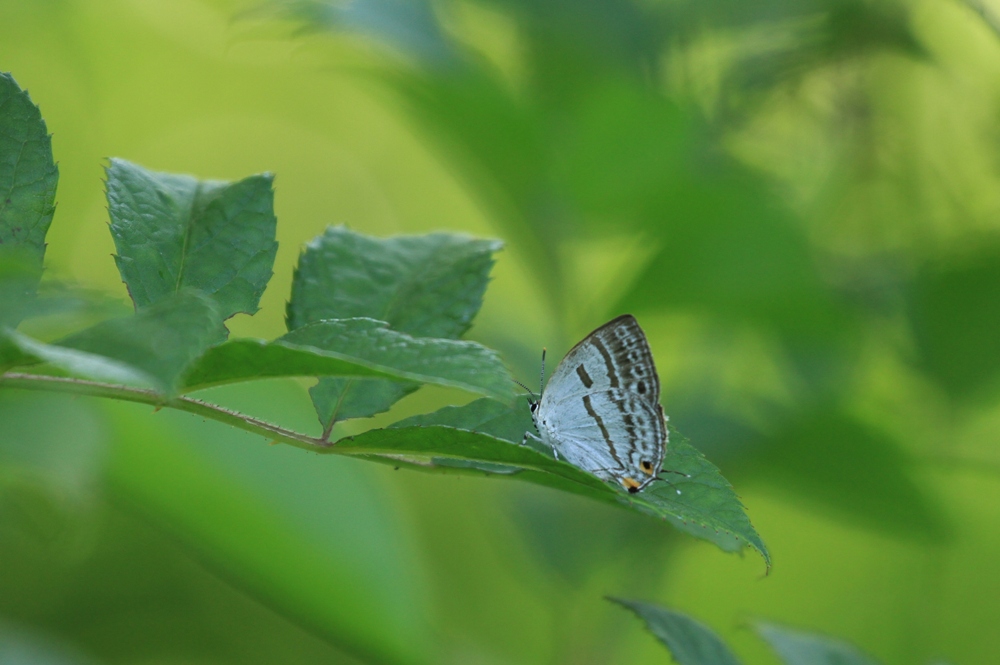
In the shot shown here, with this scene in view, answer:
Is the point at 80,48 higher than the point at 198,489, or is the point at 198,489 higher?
the point at 80,48

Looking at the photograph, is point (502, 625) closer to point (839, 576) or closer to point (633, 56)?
point (839, 576)

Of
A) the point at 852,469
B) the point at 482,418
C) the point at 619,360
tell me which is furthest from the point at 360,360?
the point at 852,469

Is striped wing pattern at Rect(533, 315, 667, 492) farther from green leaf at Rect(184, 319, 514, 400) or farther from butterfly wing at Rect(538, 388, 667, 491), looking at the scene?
green leaf at Rect(184, 319, 514, 400)

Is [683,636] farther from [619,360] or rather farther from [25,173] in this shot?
[25,173]

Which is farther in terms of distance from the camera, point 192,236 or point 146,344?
point 192,236

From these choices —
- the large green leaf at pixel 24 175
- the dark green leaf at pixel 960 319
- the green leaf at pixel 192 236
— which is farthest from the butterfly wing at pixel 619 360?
the dark green leaf at pixel 960 319

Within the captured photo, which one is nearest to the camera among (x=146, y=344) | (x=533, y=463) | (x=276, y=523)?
(x=146, y=344)

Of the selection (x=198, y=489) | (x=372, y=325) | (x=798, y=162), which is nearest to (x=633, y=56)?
(x=798, y=162)
